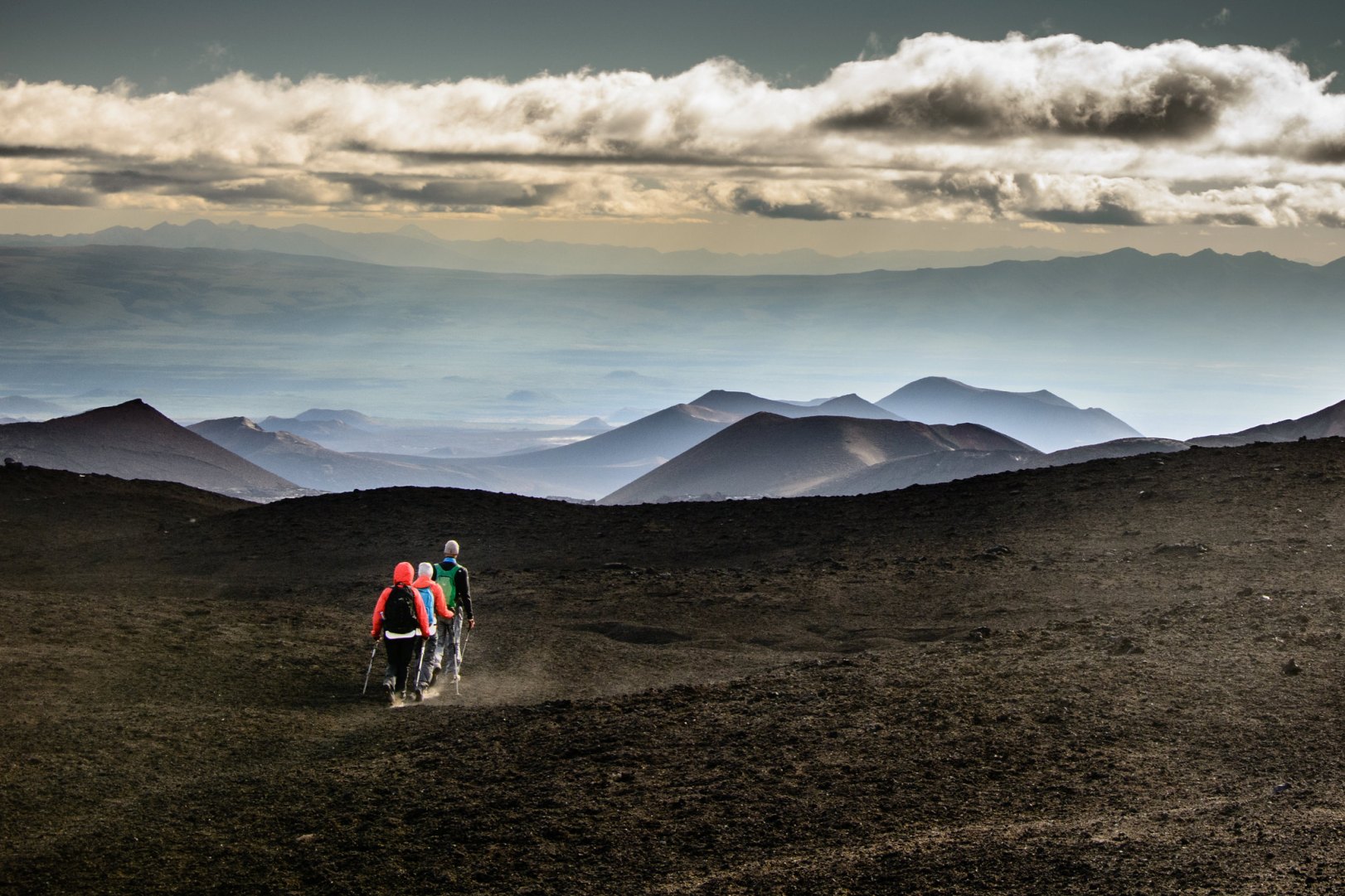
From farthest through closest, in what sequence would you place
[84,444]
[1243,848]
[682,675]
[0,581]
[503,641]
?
[84,444], [0,581], [503,641], [682,675], [1243,848]

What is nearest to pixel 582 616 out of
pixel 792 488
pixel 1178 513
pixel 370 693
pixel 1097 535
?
pixel 370 693

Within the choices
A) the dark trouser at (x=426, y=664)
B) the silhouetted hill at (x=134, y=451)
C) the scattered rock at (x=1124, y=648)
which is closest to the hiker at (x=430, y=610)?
the dark trouser at (x=426, y=664)

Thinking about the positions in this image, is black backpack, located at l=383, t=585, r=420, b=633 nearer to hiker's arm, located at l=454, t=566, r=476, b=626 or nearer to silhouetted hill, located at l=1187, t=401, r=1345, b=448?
hiker's arm, located at l=454, t=566, r=476, b=626

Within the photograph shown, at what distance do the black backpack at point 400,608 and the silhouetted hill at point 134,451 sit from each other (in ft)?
344

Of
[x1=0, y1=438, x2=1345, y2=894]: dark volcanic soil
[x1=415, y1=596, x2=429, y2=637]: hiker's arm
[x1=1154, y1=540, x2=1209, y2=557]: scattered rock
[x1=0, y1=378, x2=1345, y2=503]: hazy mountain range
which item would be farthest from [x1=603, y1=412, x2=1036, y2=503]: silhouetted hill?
[x1=415, y1=596, x2=429, y2=637]: hiker's arm

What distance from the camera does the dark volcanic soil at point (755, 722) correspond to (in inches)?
374

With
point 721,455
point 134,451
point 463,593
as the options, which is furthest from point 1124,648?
point 134,451

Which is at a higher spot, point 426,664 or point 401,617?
point 401,617

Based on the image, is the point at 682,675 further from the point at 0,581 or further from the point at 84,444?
the point at 84,444

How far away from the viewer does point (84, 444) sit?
4742 inches

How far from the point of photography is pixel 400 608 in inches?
586

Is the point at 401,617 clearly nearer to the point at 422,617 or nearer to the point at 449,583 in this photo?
the point at 422,617

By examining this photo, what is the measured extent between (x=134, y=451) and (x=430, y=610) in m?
121

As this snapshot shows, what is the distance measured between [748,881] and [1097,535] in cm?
1757
